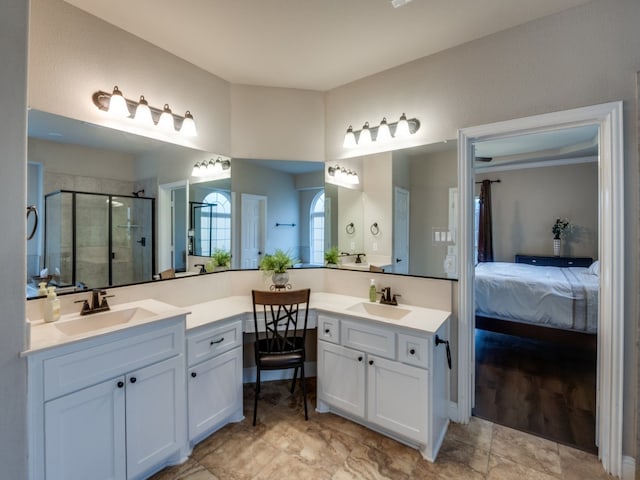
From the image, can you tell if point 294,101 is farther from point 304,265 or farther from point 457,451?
point 457,451

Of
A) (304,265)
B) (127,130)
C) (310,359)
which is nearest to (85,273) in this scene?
(127,130)

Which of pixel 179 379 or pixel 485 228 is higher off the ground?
pixel 485 228

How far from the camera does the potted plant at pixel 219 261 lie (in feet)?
8.54

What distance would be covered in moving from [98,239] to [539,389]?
376 cm

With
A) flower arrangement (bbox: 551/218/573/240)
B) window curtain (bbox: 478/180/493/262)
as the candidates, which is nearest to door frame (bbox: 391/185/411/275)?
window curtain (bbox: 478/180/493/262)

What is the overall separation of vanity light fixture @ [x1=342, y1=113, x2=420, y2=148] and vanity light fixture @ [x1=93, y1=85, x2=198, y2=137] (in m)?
1.36

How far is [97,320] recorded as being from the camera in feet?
5.87

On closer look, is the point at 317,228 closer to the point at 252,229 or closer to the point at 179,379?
the point at 252,229

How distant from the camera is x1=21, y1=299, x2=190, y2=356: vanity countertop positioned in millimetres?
1343

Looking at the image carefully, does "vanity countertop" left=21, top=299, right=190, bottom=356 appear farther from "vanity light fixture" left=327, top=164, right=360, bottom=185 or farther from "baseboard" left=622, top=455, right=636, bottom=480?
"baseboard" left=622, top=455, right=636, bottom=480

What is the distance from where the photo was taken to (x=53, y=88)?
1740 millimetres

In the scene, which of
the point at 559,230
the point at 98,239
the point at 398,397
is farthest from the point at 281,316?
the point at 559,230

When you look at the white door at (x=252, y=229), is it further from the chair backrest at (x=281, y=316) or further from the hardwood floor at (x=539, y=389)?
the hardwood floor at (x=539, y=389)

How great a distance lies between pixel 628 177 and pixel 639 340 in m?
0.93
